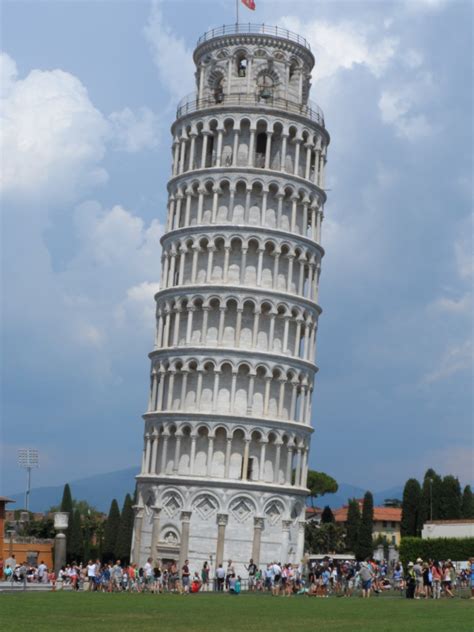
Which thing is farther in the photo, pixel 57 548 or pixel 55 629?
pixel 57 548

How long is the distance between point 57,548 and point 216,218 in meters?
23.5

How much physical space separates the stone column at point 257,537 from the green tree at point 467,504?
1404 inches

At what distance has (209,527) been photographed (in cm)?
6569

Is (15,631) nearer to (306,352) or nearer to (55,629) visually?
(55,629)

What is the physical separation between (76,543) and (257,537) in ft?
136

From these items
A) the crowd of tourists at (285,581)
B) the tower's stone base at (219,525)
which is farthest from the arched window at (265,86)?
the crowd of tourists at (285,581)

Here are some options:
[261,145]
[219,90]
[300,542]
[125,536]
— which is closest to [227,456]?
[300,542]

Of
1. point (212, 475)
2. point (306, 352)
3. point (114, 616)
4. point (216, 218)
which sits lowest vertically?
point (114, 616)

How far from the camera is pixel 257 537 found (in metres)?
65.6

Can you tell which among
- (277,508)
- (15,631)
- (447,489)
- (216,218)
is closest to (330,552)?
(447,489)

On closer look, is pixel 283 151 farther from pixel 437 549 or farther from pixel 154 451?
pixel 437 549

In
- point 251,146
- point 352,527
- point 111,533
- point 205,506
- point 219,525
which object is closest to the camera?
point 219,525

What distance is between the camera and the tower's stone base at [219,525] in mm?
65312

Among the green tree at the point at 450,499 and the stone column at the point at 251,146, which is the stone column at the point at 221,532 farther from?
the green tree at the point at 450,499
